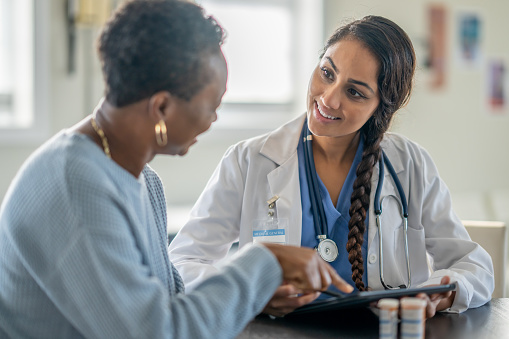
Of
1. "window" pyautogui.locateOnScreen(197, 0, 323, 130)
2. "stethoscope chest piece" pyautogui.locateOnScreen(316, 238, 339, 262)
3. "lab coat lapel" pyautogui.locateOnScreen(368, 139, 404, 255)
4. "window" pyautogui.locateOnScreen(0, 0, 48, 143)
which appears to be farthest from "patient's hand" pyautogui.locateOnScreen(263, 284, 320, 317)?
"window" pyautogui.locateOnScreen(197, 0, 323, 130)

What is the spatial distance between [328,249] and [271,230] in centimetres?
16

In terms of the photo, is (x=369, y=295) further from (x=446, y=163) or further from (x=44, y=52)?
(x=446, y=163)

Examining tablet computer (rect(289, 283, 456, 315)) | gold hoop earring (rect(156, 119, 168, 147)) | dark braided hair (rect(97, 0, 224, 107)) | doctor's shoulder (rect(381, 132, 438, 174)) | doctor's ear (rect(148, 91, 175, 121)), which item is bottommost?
tablet computer (rect(289, 283, 456, 315))

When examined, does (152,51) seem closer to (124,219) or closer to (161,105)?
(161,105)

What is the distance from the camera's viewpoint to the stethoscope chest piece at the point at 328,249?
1.66 m

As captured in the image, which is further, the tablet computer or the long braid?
the long braid

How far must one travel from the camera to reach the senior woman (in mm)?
931

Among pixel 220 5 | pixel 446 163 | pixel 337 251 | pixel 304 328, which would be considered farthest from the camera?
pixel 446 163

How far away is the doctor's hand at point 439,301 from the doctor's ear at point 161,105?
63 centimetres

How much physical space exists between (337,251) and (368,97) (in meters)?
0.43

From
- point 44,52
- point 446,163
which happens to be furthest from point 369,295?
point 446,163

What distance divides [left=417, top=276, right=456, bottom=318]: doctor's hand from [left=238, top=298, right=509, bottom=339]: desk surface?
0.02 meters

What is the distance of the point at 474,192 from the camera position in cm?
430

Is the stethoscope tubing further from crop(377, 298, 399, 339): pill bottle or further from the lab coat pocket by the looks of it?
crop(377, 298, 399, 339): pill bottle
